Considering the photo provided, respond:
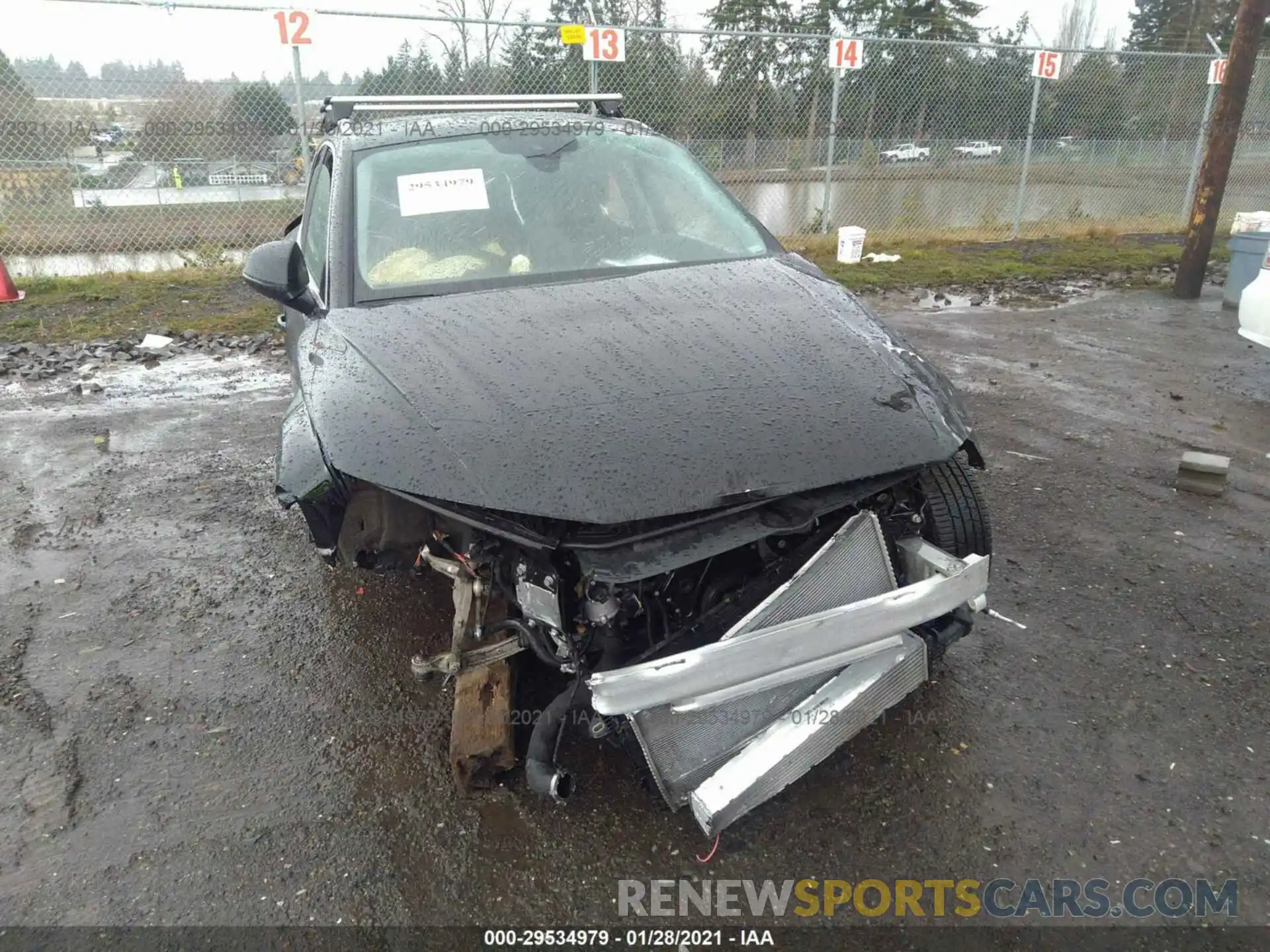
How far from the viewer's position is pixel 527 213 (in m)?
3.18

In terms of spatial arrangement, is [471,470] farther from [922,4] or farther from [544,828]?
[922,4]

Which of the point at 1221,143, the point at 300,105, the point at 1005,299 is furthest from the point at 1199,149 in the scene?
the point at 300,105

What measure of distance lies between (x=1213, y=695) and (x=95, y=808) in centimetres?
343

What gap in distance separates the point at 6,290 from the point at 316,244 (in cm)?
682

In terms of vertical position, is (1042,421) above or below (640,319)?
below

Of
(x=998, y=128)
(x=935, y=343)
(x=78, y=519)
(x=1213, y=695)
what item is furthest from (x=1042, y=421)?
(x=998, y=128)

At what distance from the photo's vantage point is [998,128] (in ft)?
40.7

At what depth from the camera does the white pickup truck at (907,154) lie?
11828mm

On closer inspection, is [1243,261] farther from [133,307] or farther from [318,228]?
[133,307]

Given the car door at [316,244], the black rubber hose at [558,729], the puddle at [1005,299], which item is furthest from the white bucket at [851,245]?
the black rubber hose at [558,729]

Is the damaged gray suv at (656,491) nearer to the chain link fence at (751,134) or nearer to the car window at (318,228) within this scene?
the car window at (318,228)

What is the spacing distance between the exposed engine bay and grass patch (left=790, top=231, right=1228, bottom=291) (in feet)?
23.0

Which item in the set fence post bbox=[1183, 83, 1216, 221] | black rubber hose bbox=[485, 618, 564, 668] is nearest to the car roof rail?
black rubber hose bbox=[485, 618, 564, 668]

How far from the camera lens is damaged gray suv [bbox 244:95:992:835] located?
1937 mm
